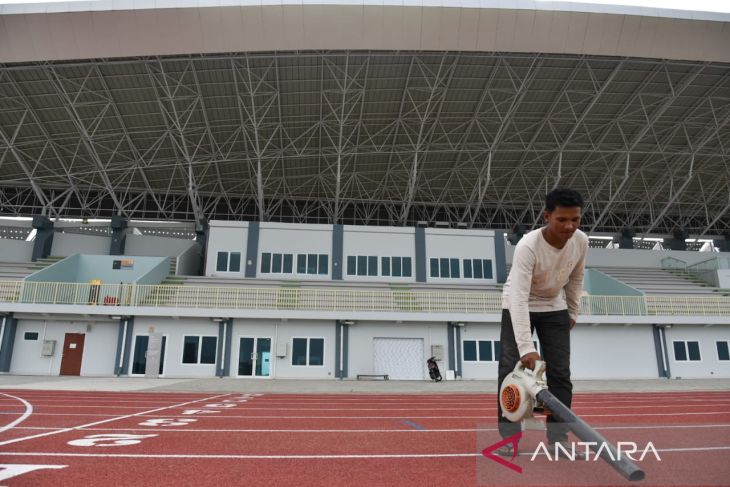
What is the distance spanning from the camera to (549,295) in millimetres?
3861

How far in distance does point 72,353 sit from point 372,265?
56.4ft

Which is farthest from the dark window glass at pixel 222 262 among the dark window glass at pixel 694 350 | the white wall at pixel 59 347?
the dark window glass at pixel 694 350

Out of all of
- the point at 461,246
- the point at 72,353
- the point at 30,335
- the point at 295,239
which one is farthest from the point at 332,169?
the point at 30,335

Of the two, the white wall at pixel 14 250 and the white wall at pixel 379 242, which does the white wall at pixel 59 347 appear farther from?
the white wall at pixel 14 250

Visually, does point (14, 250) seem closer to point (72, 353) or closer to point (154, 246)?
point (154, 246)

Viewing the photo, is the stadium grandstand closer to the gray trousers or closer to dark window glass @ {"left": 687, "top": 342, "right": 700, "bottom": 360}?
dark window glass @ {"left": 687, "top": 342, "right": 700, "bottom": 360}

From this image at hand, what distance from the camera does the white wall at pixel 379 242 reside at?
3188cm

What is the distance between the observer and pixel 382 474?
3.39 m

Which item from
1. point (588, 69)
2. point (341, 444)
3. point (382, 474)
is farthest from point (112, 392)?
point (588, 69)

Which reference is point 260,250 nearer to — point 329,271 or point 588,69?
point 329,271

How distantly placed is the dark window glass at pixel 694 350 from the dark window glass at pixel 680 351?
0.26 m

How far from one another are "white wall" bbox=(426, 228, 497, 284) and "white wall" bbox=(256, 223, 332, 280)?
6716 mm

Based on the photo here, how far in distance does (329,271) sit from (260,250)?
465cm

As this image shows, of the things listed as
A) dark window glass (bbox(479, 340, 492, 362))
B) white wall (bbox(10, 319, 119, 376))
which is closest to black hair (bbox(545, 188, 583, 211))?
dark window glass (bbox(479, 340, 492, 362))
